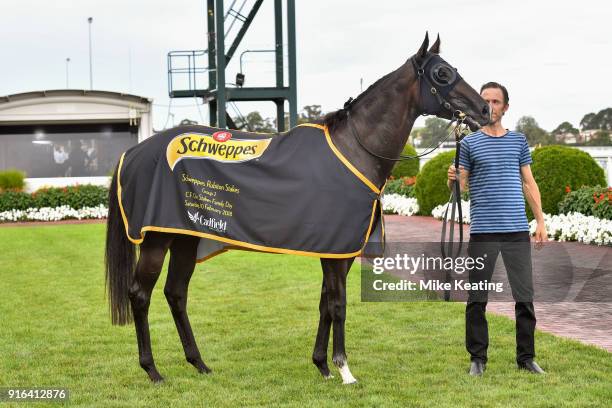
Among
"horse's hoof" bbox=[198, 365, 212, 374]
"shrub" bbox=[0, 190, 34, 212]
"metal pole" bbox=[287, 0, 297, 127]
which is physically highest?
A: "metal pole" bbox=[287, 0, 297, 127]

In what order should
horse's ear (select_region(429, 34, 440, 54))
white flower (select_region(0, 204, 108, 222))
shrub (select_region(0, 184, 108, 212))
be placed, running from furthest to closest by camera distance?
shrub (select_region(0, 184, 108, 212)), white flower (select_region(0, 204, 108, 222)), horse's ear (select_region(429, 34, 440, 54))

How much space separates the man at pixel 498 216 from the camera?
564 cm

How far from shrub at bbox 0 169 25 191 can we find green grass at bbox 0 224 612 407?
14.2 metres

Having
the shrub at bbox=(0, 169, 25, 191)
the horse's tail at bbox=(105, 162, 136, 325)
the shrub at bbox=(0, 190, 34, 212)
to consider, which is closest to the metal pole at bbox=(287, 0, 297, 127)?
the shrub at bbox=(0, 190, 34, 212)

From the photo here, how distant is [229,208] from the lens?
18.5ft

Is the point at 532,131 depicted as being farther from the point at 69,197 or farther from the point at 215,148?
the point at 215,148

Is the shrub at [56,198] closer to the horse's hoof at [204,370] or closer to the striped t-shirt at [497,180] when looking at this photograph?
the horse's hoof at [204,370]

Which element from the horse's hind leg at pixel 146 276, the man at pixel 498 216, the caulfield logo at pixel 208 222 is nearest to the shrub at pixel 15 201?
the horse's hind leg at pixel 146 276

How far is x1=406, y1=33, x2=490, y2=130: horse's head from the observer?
214 inches

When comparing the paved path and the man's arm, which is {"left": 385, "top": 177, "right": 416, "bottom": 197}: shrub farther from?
the man's arm

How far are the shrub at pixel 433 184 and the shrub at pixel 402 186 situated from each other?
1.70m

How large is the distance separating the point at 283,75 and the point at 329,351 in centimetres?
1601

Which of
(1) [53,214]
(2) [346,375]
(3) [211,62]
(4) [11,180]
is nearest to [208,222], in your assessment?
(2) [346,375]

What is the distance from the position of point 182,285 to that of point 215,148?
1.17 metres
